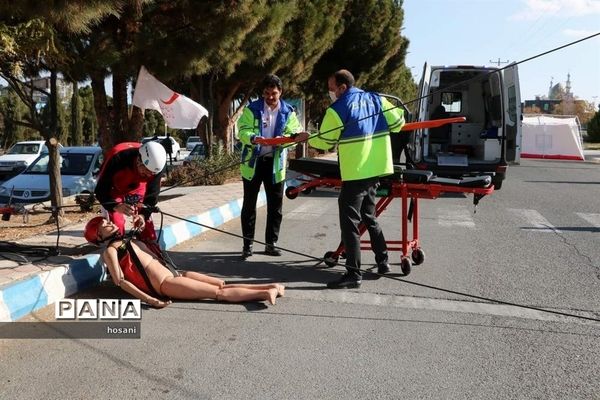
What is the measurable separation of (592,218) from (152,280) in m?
7.45

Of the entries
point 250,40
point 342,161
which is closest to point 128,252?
point 342,161

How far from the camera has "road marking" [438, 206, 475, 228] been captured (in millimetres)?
8469

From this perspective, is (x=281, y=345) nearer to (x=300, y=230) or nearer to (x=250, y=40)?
(x=300, y=230)

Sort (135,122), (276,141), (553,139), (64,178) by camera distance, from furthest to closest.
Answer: (553,139)
(64,178)
(135,122)
(276,141)

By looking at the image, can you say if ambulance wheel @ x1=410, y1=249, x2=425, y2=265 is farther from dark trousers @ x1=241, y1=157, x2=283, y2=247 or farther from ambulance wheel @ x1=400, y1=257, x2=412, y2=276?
dark trousers @ x1=241, y1=157, x2=283, y2=247

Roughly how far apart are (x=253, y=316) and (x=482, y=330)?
5.39 ft

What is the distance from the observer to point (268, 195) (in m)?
6.25

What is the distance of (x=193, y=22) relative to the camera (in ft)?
28.8

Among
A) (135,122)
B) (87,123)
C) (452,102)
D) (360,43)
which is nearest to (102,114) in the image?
(135,122)

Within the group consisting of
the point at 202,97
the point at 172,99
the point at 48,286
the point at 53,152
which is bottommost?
the point at 48,286

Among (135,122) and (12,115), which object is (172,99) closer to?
(135,122)

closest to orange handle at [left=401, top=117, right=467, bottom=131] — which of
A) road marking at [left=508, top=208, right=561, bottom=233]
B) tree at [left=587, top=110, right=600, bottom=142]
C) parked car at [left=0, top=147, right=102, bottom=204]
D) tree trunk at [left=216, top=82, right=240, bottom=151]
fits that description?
road marking at [left=508, top=208, right=561, bottom=233]

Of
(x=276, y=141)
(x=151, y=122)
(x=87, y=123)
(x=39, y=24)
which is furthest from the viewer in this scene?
(x=151, y=122)

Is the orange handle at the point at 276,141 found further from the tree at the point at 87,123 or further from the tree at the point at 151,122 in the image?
the tree at the point at 151,122
